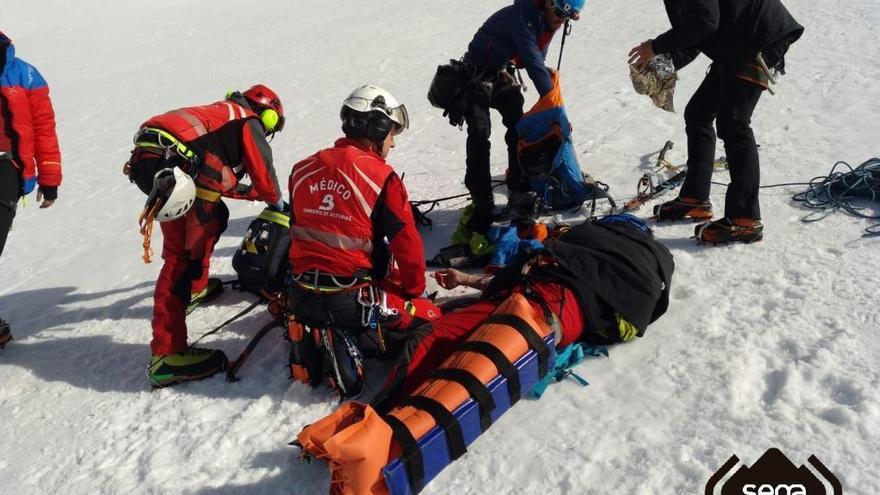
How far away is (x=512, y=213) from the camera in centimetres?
536

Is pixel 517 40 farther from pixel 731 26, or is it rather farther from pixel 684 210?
pixel 684 210

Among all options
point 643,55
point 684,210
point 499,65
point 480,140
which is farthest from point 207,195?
point 684,210

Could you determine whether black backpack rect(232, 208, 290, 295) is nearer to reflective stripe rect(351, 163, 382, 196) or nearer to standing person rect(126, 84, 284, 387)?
standing person rect(126, 84, 284, 387)

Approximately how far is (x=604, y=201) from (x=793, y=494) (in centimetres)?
306

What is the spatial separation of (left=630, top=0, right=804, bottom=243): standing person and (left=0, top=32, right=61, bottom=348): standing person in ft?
13.4

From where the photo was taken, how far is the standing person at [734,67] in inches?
154

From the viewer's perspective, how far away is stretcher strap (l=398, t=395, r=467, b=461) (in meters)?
2.83

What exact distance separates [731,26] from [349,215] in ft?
8.65

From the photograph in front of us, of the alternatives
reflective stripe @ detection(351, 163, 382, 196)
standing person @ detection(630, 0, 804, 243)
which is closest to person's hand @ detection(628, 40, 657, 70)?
standing person @ detection(630, 0, 804, 243)

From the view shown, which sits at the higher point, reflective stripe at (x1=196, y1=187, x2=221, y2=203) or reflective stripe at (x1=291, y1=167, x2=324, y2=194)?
reflective stripe at (x1=291, y1=167, x2=324, y2=194)

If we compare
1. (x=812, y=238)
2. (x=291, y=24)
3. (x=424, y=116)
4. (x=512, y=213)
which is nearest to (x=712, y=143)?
(x=812, y=238)

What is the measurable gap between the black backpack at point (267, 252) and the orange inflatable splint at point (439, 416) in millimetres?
1700

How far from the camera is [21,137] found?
14.4 ft

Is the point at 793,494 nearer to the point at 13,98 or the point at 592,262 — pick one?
the point at 592,262
